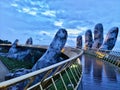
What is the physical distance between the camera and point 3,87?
2877 millimetres

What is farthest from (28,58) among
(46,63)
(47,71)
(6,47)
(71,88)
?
(47,71)

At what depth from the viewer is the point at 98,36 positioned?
4616 cm

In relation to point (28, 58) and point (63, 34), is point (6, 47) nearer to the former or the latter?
point (28, 58)

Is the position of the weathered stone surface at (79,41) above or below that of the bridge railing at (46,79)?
below

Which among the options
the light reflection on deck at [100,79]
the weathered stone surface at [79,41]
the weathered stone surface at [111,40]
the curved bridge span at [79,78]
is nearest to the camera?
the curved bridge span at [79,78]

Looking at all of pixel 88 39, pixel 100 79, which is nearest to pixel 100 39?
pixel 88 39

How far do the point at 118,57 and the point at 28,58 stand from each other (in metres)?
19.6

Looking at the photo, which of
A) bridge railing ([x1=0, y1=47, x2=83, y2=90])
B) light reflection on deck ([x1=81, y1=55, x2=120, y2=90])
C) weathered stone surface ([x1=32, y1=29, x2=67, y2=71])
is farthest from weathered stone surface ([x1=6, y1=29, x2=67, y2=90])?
bridge railing ([x1=0, y1=47, x2=83, y2=90])

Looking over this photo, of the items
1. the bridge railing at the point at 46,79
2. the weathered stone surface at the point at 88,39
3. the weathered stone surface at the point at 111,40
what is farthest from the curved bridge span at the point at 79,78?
the weathered stone surface at the point at 88,39

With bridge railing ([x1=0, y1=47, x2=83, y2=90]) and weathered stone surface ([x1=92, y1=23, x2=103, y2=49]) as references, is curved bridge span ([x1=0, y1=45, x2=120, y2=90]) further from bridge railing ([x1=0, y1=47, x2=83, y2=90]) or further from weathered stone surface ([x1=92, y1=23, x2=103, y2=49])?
weathered stone surface ([x1=92, y1=23, x2=103, y2=49])

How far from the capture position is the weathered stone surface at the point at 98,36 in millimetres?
45500

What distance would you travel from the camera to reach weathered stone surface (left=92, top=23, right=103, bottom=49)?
4550 centimetres

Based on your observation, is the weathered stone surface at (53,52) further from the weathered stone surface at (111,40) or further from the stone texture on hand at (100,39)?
the weathered stone surface at (111,40)

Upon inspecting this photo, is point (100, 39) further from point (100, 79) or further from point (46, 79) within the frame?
point (46, 79)
